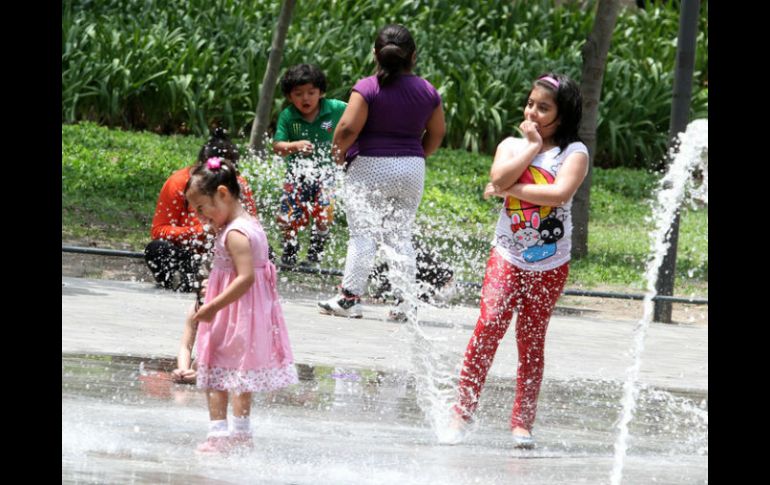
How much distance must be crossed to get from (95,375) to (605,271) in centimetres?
676

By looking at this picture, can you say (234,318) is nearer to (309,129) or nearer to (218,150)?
(218,150)

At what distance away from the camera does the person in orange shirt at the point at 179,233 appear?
24.0 feet

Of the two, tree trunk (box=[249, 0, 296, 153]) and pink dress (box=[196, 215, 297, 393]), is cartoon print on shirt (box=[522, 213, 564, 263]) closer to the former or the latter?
pink dress (box=[196, 215, 297, 393])

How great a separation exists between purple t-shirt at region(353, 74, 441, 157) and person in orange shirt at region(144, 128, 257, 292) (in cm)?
96

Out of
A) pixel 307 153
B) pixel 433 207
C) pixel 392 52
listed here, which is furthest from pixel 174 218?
pixel 433 207

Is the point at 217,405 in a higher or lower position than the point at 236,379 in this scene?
lower

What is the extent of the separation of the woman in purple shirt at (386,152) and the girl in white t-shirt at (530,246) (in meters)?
2.59

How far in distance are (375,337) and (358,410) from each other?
2.06m

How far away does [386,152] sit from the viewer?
340 inches

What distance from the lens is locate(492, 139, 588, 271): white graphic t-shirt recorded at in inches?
233

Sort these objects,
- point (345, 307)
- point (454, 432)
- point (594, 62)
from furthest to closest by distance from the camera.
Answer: point (594, 62) → point (345, 307) → point (454, 432)

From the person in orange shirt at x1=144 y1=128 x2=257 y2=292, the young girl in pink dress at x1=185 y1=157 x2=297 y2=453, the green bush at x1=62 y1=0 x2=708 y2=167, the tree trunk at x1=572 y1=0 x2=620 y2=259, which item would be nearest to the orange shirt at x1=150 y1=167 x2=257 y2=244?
the person in orange shirt at x1=144 y1=128 x2=257 y2=292
